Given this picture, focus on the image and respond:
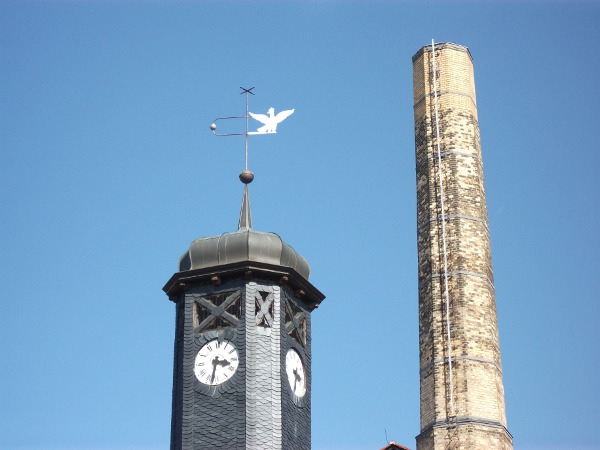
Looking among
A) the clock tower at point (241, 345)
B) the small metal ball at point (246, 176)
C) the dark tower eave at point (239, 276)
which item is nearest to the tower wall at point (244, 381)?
the clock tower at point (241, 345)

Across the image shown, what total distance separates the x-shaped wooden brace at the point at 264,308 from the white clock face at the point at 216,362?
0.82 m

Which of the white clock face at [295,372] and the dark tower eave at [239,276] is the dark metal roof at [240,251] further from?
the white clock face at [295,372]

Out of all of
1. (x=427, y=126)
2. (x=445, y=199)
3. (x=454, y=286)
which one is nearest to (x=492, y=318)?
(x=454, y=286)

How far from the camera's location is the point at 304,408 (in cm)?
2816

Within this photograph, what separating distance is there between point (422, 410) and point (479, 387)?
2183 mm

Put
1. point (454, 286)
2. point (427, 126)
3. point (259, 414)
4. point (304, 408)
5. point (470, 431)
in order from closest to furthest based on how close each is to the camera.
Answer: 1. point (259, 414)
2. point (304, 408)
3. point (470, 431)
4. point (454, 286)
5. point (427, 126)

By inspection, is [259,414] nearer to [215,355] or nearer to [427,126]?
[215,355]

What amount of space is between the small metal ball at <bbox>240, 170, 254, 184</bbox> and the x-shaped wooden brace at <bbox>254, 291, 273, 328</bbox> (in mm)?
3768

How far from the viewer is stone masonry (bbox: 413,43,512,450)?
42.2 metres

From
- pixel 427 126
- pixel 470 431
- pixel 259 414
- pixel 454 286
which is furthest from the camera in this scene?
pixel 427 126

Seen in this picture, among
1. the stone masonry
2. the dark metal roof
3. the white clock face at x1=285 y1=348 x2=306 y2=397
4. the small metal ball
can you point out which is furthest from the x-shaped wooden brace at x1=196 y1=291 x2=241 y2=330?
the stone masonry

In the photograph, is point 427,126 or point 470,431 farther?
point 427,126

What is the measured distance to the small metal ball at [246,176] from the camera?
30531 millimetres

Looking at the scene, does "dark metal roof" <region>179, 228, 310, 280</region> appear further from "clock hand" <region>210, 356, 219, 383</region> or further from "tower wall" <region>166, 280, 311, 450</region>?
"clock hand" <region>210, 356, 219, 383</region>
